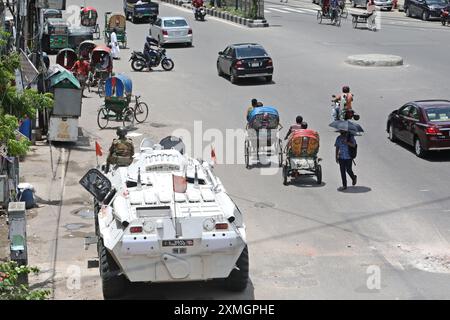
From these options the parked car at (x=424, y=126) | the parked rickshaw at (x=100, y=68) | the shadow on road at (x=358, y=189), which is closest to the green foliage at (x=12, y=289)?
the shadow on road at (x=358, y=189)

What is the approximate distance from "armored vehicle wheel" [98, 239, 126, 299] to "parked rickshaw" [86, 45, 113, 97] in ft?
74.1

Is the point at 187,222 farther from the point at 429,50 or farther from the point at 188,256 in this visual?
the point at 429,50

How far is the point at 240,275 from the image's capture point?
558 inches

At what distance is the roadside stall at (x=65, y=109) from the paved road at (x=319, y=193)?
603mm

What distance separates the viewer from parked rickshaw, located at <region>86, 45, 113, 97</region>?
3703cm

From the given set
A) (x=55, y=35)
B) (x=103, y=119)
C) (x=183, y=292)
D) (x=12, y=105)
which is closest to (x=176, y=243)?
(x=183, y=292)

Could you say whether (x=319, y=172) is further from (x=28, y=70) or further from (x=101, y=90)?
(x=101, y=90)

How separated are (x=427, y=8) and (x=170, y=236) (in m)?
46.9

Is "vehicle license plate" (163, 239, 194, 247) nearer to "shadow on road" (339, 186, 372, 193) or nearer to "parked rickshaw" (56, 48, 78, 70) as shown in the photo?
"shadow on road" (339, 186, 372, 193)

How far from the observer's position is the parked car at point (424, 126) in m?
24.0

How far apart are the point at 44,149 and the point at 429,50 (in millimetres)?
23439

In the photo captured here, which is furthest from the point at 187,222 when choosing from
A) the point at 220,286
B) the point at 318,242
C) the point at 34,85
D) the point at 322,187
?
the point at 34,85

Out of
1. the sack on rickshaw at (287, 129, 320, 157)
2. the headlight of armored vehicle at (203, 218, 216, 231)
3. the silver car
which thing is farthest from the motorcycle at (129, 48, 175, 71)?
the headlight of armored vehicle at (203, 218, 216, 231)

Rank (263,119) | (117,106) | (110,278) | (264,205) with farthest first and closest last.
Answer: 1. (117,106)
2. (263,119)
3. (264,205)
4. (110,278)
